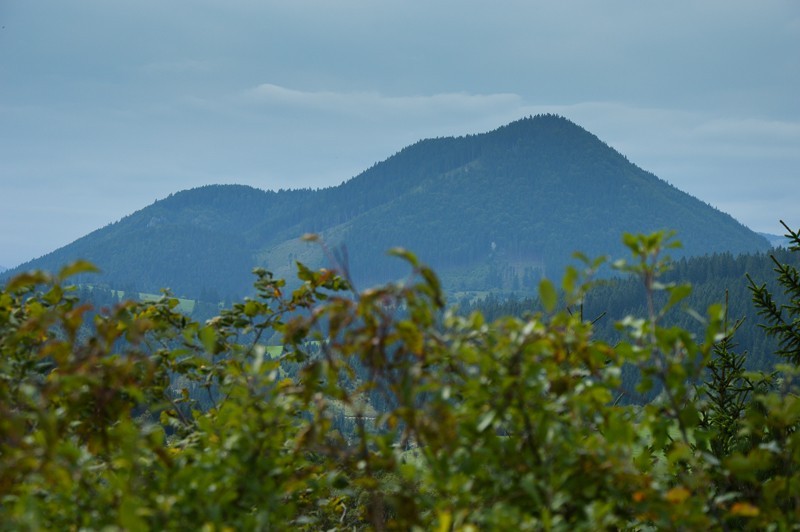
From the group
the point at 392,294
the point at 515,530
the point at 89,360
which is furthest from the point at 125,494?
the point at 515,530

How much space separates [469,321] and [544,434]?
1.78ft

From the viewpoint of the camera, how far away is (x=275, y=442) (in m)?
3.31

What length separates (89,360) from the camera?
2838 mm

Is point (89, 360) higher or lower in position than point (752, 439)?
higher

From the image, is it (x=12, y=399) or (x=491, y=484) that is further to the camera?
(x=12, y=399)

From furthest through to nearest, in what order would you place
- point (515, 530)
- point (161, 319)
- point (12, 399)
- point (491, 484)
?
point (161, 319) < point (12, 399) < point (491, 484) < point (515, 530)

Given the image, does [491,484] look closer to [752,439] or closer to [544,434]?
[544,434]

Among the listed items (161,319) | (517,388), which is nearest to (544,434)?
(517,388)

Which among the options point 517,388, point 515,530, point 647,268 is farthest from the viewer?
point 647,268

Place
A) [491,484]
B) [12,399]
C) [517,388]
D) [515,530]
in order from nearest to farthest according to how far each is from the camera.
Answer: [515,530]
[517,388]
[491,484]
[12,399]

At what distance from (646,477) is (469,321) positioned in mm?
976

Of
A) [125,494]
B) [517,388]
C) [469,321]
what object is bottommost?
[125,494]

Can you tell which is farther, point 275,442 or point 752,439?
point 752,439

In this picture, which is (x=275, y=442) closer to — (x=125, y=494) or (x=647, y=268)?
(x=125, y=494)
